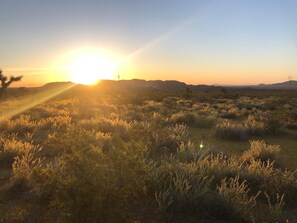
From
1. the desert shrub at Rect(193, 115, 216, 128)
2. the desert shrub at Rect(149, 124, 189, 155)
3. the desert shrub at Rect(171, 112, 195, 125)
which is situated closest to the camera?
the desert shrub at Rect(149, 124, 189, 155)

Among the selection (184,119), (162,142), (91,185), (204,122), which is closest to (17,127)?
(162,142)

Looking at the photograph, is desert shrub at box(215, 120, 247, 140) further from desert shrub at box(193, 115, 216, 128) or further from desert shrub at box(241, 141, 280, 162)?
desert shrub at box(241, 141, 280, 162)

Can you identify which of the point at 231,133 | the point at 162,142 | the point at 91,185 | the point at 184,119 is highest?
the point at 91,185

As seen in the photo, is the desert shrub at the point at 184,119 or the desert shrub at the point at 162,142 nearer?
the desert shrub at the point at 162,142

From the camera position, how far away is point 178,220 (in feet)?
18.5

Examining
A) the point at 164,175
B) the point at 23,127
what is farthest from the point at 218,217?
the point at 23,127

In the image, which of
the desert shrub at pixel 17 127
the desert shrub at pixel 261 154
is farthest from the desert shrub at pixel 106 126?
the desert shrub at pixel 261 154

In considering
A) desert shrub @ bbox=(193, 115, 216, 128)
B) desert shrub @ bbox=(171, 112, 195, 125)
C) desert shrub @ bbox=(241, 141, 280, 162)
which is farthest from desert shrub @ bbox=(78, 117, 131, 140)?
desert shrub @ bbox=(241, 141, 280, 162)

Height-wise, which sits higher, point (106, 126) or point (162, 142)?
point (162, 142)

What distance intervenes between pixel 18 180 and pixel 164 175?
2.93m

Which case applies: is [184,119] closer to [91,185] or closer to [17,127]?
[17,127]

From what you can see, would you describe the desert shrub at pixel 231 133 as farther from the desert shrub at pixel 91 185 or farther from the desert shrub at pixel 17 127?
the desert shrub at pixel 91 185

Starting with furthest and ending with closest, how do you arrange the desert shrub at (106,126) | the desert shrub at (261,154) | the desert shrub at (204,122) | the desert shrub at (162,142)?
the desert shrub at (204,122), the desert shrub at (106,126), the desert shrub at (162,142), the desert shrub at (261,154)

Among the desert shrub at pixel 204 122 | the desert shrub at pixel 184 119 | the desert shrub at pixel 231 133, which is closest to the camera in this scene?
the desert shrub at pixel 231 133
